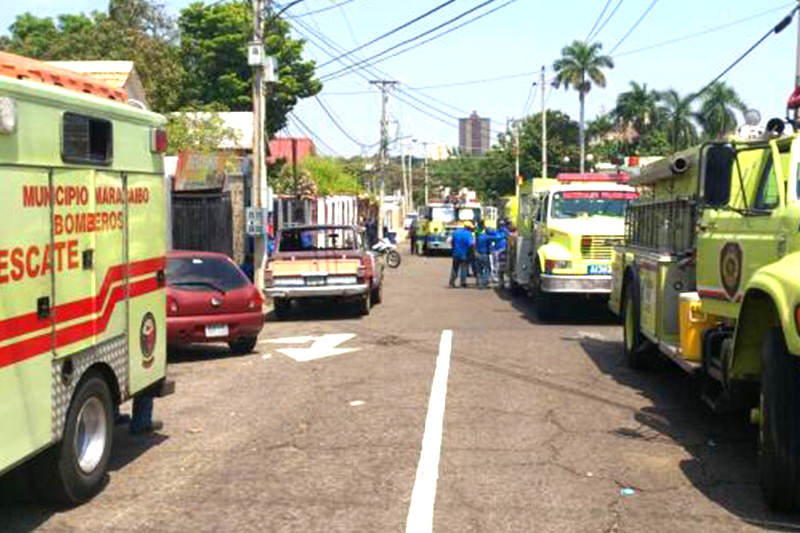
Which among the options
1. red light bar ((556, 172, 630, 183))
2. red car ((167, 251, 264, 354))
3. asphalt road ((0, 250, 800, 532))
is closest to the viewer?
asphalt road ((0, 250, 800, 532))

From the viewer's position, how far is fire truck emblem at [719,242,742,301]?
725 cm

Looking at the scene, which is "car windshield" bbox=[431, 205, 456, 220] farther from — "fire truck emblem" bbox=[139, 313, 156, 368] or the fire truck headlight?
the fire truck headlight

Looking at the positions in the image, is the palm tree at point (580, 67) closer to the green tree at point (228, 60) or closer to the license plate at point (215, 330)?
the green tree at point (228, 60)

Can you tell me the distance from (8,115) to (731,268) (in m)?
5.27

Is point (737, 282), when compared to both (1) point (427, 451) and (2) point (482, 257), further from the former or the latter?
(2) point (482, 257)

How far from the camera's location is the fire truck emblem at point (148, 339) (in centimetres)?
722

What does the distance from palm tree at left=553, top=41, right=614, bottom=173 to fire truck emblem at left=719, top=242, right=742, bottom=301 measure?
6833cm

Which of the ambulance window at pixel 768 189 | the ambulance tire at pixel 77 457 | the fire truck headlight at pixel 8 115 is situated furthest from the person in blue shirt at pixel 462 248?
the fire truck headlight at pixel 8 115

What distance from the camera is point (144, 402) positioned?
787 centimetres

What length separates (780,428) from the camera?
18.0 feet

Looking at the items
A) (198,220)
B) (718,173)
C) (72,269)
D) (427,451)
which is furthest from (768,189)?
(198,220)

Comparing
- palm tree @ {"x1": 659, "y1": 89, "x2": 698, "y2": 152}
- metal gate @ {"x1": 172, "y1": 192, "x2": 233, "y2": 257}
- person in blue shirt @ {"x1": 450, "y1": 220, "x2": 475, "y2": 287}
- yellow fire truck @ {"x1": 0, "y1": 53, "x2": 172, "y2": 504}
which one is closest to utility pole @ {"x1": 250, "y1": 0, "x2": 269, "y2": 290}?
metal gate @ {"x1": 172, "y1": 192, "x2": 233, "y2": 257}

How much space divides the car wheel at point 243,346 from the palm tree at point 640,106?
66.9 meters

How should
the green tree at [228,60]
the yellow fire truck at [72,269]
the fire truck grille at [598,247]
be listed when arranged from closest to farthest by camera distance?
the yellow fire truck at [72,269] < the fire truck grille at [598,247] < the green tree at [228,60]
